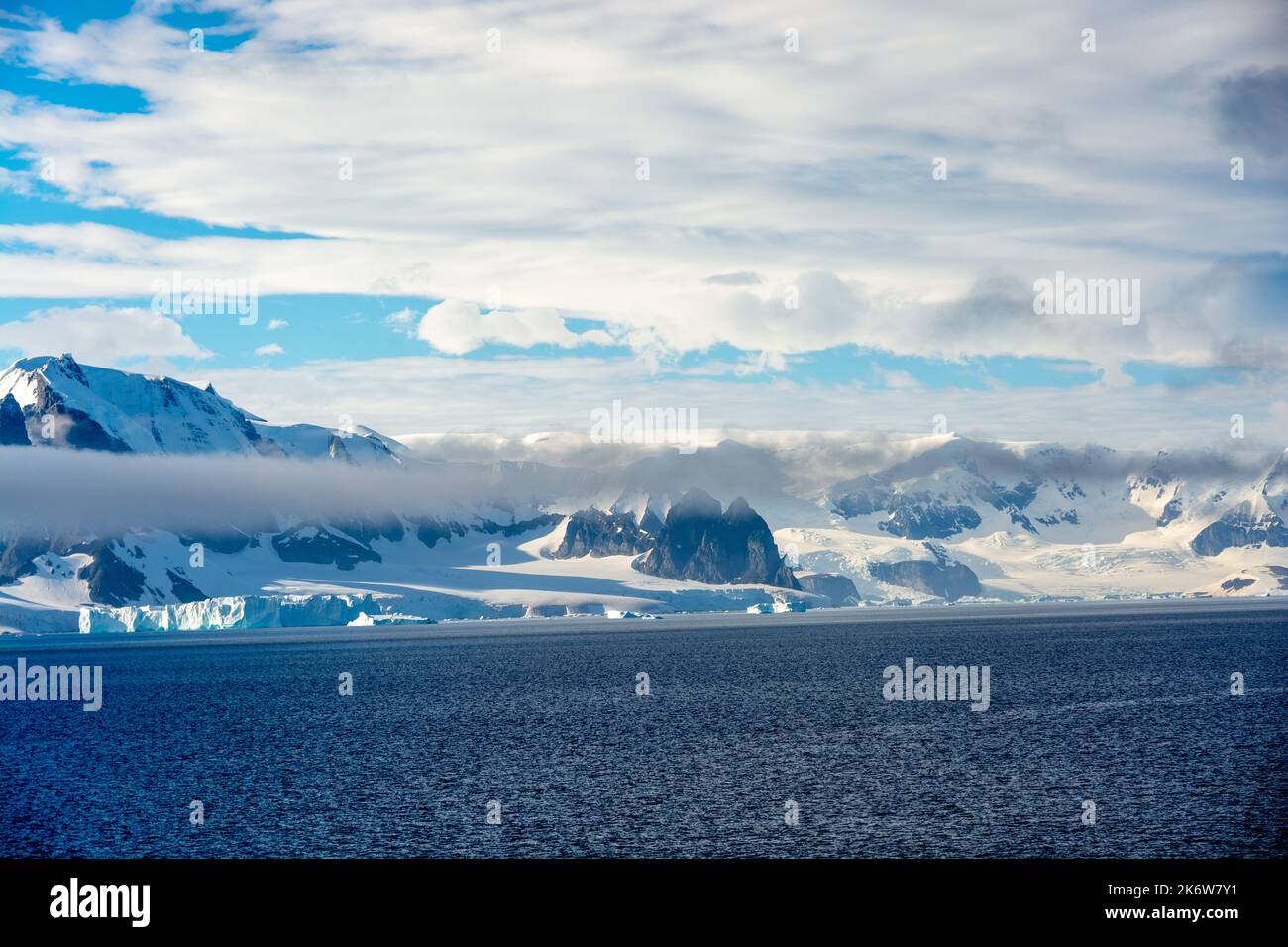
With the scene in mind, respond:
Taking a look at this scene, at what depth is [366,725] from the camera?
124375mm

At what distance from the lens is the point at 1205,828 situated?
66.0 m

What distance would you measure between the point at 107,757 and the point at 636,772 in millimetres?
45765

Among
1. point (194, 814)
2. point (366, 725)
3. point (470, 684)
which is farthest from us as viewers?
point (470, 684)
